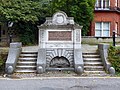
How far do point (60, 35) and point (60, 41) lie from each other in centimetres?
32

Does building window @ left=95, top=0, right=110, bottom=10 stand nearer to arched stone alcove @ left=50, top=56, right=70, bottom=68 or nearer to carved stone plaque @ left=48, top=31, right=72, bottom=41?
carved stone plaque @ left=48, top=31, right=72, bottom=41

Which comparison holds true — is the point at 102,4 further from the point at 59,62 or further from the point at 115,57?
the point at 59,62

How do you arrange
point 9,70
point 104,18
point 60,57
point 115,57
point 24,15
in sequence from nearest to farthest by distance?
point 9,70
point 115,57
point 60,57
point 24,15
point 104,18

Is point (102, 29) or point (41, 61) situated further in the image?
point (102, 29)

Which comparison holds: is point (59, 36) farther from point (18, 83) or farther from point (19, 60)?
point (18, 83)

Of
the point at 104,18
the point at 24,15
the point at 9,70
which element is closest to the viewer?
the point at 9,70

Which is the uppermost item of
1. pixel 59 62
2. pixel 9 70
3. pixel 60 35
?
pixel 60 35

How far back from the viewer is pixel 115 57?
14.5 meters

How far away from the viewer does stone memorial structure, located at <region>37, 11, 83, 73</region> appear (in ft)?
47.6

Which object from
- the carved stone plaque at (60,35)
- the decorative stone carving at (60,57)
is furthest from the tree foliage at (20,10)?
the decorative stone carving at (60,57)

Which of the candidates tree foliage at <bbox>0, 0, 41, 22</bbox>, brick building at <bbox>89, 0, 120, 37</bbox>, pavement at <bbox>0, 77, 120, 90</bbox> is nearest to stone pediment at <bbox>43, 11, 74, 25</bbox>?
pavement at <bbox>0, 77, 120, 90</bbox>

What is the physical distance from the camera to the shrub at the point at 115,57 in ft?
45.9

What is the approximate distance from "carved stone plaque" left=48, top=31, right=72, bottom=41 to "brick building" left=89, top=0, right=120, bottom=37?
16072 mm

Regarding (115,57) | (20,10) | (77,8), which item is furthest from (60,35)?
(77,8)
